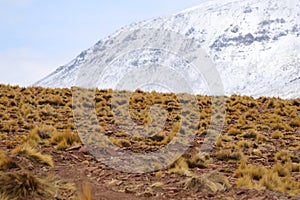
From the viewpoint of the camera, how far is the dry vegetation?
9.62 m

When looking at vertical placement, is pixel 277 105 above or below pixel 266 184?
above

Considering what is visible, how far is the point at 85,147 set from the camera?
13516mm

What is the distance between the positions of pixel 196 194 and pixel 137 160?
339 centimetres

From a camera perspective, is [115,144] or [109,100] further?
[109,100]

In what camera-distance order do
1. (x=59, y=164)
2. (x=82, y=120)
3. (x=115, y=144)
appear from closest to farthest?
(x=59, y=164)
(x=115, y=144)
(x=82, y=120)

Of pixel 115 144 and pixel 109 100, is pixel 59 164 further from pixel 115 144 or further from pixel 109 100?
pixel 109 100

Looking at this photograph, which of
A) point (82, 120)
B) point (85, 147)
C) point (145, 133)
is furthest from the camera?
point (82, 120)

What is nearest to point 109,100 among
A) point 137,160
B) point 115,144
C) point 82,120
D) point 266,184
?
point 82,120

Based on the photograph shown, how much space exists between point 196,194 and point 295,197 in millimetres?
2236

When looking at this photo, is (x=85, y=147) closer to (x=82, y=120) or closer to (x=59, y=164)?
(x=59, y=164)

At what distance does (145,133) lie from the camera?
17.2 metres

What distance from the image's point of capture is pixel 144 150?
14016mm

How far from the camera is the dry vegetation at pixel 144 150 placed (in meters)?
9.62

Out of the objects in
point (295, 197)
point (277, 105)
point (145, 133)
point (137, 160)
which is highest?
point (277, 105)
